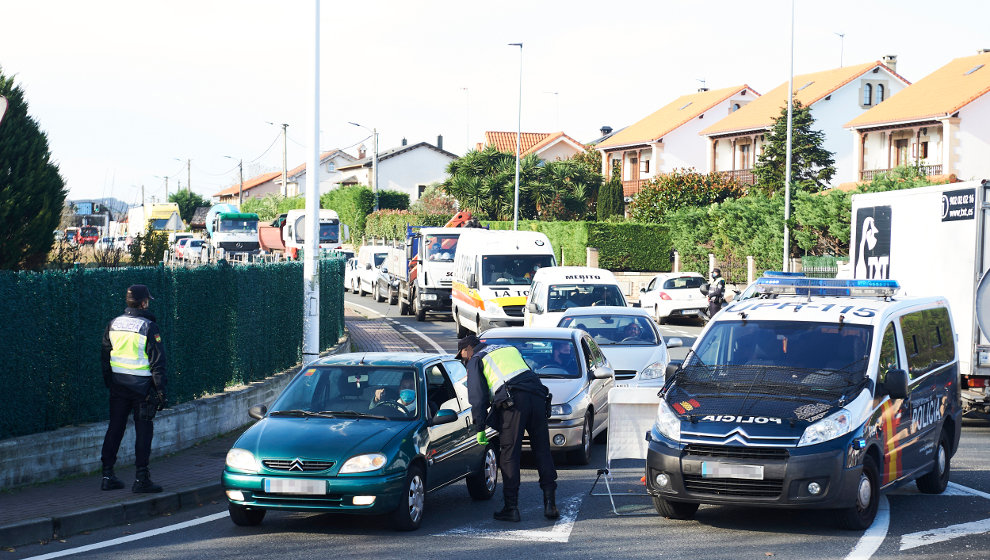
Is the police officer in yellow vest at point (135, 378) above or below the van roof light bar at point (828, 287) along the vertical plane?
below

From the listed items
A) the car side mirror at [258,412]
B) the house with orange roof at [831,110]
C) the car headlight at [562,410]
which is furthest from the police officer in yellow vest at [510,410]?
the house with orange roof at [831,110]

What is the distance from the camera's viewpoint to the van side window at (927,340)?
10052 millimetres

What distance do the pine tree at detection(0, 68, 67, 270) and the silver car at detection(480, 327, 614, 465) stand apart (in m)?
5.60

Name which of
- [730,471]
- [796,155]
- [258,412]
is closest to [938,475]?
[730,471]

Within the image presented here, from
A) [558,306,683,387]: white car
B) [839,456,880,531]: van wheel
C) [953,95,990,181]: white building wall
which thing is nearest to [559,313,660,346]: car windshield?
[558,306,683,387]: white car

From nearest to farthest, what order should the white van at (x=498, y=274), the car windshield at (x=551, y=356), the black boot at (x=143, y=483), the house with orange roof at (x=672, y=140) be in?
the black boot at (x=143, y=483) < the car windshield at (x=551, y=356) < the white van at (x=498, y=274) < the house with orange roof at (x=672, y=140)

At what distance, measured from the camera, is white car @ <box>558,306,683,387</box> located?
49.8 feet

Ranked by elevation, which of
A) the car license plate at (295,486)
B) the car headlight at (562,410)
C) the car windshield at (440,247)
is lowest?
the car license plate at (295,486)

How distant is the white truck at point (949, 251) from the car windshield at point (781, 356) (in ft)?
17.4

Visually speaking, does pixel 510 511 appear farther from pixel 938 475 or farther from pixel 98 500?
pixel 938 475

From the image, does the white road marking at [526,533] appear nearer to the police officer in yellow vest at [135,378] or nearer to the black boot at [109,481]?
the police officer in yellow vest at [135,378]

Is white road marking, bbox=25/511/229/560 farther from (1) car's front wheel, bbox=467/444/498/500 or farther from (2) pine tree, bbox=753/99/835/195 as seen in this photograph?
(2) pine tree, bbox=753/99/835/195

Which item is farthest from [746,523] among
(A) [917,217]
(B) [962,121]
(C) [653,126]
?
(C) [653,126]

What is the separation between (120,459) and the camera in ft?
36.2
